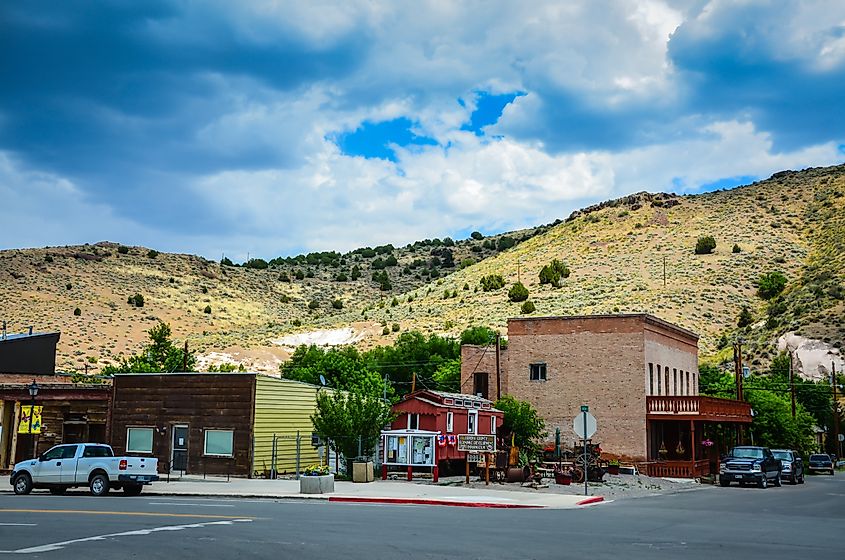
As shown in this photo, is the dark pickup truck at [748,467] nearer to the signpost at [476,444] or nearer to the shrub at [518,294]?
the signpost at [476,444]

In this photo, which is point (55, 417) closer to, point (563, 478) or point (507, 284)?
point (563, 478)

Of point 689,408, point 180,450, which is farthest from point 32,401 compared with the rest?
point 689,408

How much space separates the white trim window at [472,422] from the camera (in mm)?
40250

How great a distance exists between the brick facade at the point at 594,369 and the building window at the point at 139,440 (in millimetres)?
20043

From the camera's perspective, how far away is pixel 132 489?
28.9 m

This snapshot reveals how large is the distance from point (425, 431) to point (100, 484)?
13318mm

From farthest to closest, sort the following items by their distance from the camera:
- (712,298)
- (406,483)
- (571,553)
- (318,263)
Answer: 1. (318,263)
2. (712,298)
3. (406,483)
4. (571,553)

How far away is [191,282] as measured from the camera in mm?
118375

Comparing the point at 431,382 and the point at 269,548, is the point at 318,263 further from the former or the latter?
the point at 269,548

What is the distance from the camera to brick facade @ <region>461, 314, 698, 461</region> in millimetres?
46500

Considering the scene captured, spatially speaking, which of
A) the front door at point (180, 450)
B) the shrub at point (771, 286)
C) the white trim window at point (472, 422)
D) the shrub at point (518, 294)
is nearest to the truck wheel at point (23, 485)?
the front door at point (180, 450)

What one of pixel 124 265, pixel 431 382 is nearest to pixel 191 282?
pixel 124 265

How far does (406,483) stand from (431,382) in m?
34.6

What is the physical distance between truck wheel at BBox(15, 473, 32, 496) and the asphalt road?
1665mm
